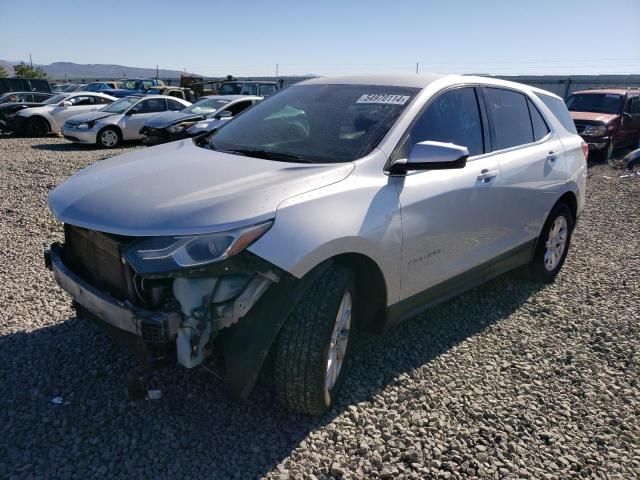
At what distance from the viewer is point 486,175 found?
3.44 metres

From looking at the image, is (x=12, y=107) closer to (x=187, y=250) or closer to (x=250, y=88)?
(x=250, y=88)

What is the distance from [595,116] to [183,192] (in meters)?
12.8

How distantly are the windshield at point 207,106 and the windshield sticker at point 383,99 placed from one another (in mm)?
10902

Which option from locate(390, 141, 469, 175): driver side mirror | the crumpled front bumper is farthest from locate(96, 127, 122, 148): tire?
locate(390, 141, 469, 175): driver side mirror

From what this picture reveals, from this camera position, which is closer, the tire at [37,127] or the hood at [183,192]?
the hood at [183,192]

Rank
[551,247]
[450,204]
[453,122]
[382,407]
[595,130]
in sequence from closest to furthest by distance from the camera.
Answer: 1. [382,407]
2. [450,204]
3. [453,122]
4. [551,247]
5. [595,130]

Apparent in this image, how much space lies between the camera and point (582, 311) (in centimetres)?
415

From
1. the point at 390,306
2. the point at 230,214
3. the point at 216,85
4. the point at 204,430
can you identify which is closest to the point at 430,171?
the point at 390,306

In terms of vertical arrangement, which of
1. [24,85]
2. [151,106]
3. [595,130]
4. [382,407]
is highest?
[24,85]

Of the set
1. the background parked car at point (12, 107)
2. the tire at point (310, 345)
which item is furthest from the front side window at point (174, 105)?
the tire at point (310, 345)

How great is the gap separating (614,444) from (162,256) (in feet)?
8.01

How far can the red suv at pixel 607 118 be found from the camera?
1212cm

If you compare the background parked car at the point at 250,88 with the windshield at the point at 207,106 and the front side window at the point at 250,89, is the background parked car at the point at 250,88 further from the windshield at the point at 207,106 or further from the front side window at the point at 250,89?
the windshield at the point at 207,106

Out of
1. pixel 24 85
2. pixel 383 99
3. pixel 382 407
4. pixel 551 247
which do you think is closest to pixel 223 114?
pixel 551 247
